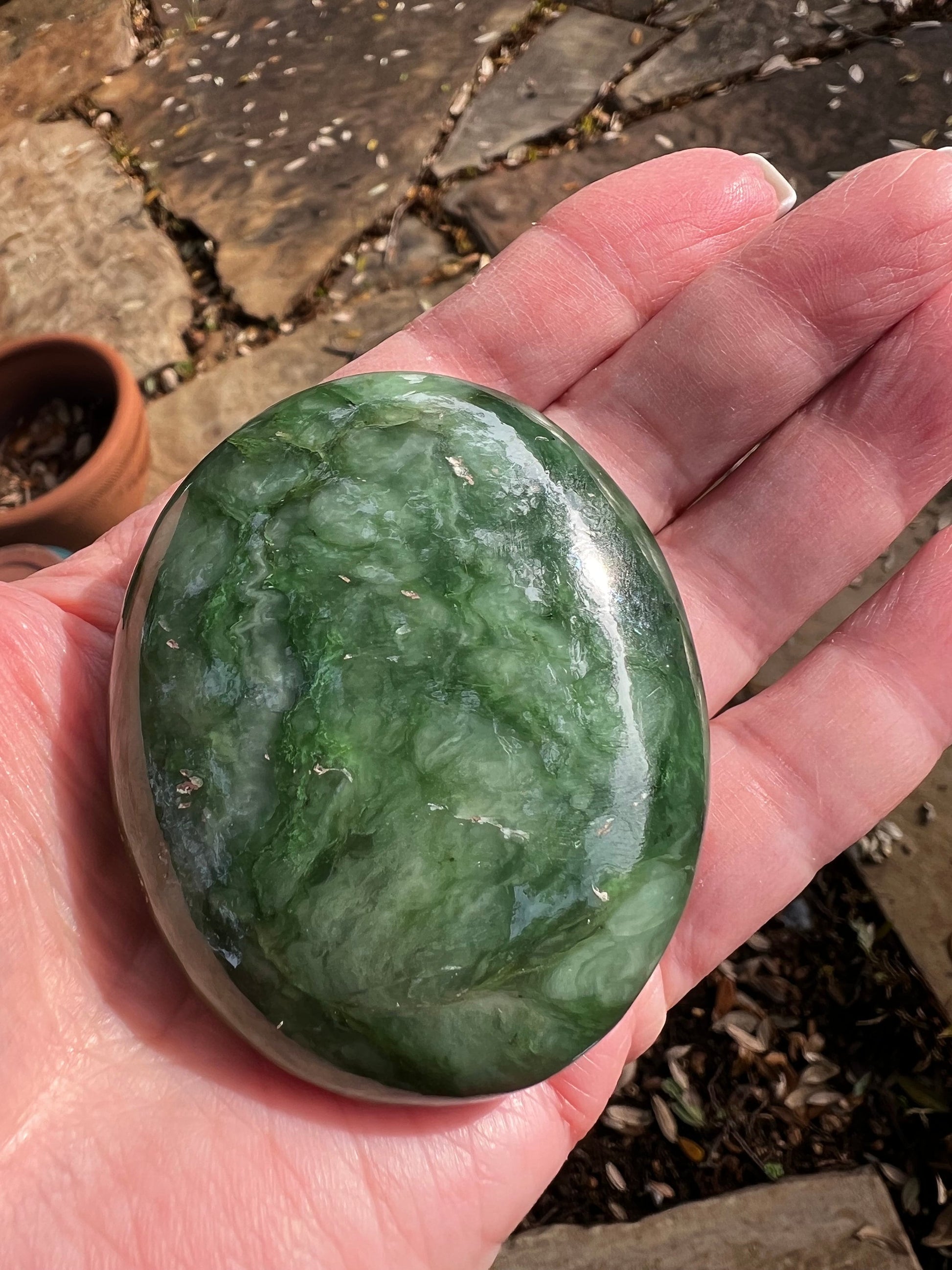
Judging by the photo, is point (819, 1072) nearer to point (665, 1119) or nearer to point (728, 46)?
point (665, 1119)

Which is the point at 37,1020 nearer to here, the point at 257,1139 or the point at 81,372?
the point at 257,1139

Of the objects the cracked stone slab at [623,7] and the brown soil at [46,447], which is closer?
the brown soil at [46,447]

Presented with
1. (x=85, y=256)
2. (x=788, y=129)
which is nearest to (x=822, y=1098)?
(x=788, y=129)

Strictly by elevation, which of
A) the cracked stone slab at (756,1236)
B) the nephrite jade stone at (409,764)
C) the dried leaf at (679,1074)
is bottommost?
the cracked stone slab at (756,1236)

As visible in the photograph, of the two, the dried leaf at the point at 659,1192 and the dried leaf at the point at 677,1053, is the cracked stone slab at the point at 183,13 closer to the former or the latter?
the dried leaf at the point at 677,1053

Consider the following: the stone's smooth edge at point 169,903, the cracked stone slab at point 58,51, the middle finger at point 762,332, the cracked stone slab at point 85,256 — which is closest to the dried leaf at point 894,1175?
the stone's smooth edge at point 169,903

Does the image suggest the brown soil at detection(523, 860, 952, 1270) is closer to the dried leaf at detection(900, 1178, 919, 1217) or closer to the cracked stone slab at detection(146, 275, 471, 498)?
the dried leaf at detection(900, 1178, 919, 1217)
